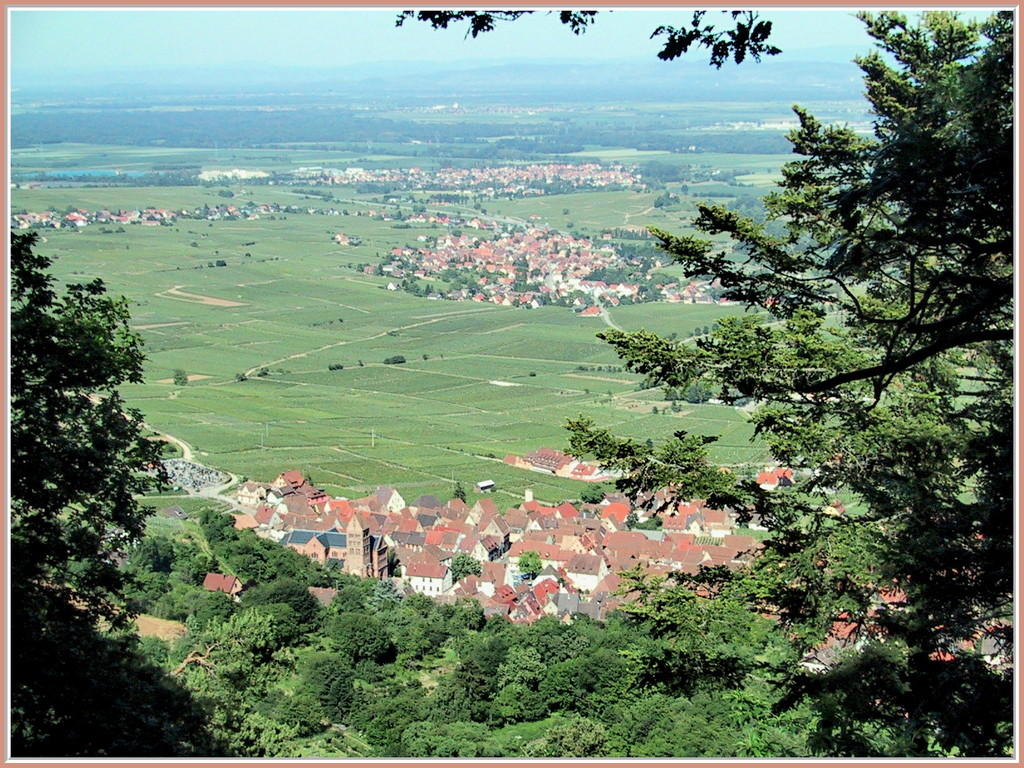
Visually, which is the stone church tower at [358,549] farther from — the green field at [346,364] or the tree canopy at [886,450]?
the tree canopy at [886,450]

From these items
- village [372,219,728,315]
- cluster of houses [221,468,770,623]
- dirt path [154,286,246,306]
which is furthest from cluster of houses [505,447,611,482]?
dirt path [154,286,246,306]

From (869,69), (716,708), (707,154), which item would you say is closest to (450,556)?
(716,708)

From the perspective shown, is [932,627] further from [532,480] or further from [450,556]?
[532,480]

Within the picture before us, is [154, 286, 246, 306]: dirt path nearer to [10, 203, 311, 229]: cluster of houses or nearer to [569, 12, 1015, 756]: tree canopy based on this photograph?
[10, 203, 311, 229]: cluster of houses

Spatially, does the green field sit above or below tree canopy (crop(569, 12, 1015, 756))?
below

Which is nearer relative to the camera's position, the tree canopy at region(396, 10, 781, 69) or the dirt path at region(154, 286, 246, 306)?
the tree canopy at region(396, 10, 781, 69)

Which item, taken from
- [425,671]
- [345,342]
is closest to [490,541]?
[425,671]

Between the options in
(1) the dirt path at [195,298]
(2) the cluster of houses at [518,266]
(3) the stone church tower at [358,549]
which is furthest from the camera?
(2) the cluster of houses at [518,266]

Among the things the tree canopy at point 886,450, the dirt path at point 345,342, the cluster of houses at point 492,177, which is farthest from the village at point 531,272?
the tree canopy at point 886,450
